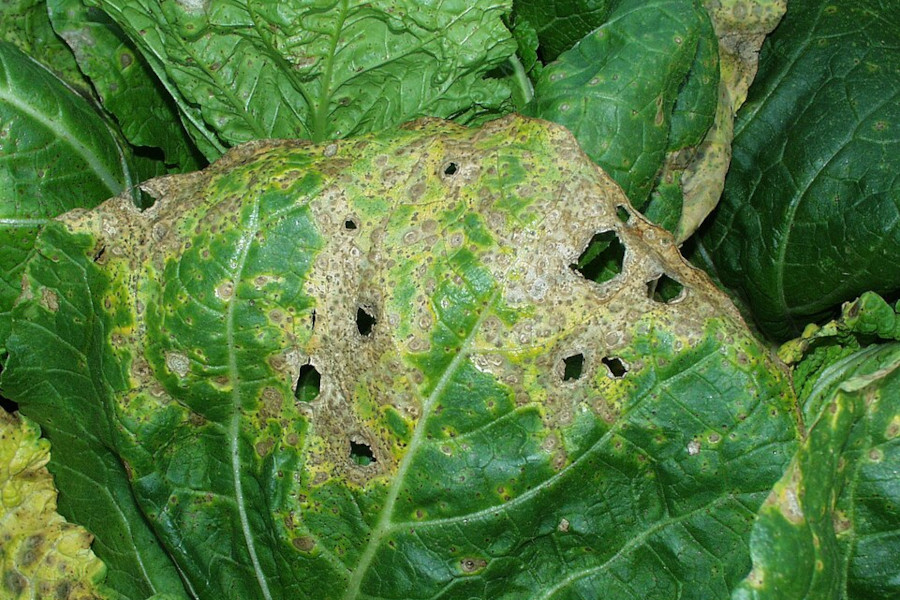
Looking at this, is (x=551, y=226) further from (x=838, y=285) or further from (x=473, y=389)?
(x=838, y=285)

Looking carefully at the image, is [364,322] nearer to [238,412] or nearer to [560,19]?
[238,412]

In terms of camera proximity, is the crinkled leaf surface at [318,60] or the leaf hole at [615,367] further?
the crinkled leaf surface at [318,60]

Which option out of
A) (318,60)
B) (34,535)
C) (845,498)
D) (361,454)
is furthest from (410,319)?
(34,535)

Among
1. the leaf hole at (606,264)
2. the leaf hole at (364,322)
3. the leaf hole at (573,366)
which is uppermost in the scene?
the leaf hole at (364,322)

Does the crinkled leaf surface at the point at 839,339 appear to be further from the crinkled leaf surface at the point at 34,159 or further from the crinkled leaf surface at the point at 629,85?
the crinkled leaf surface at the point at 34,159

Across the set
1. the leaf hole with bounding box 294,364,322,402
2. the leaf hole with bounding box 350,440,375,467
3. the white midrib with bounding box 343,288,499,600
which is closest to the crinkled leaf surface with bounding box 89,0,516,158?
the leaf hole with bounding box 294,364,322,402

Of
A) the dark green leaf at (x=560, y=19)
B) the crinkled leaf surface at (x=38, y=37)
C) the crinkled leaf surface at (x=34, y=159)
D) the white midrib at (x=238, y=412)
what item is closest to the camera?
the white midrib at (x=238, y=412)

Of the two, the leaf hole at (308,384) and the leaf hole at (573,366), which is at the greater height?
the leaf hole at (308,384)

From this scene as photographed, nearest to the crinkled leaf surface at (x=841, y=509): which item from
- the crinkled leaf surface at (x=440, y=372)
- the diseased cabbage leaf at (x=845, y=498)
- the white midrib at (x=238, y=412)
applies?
the diseased cabbage leaf at (x=845, y=498)
